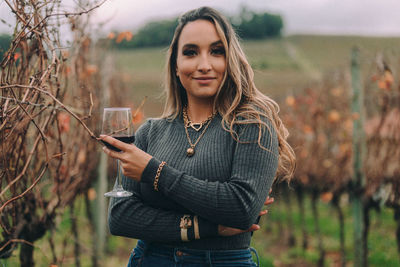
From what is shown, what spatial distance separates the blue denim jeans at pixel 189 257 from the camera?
1902 millimetres

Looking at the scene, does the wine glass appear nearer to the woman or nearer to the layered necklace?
the woman

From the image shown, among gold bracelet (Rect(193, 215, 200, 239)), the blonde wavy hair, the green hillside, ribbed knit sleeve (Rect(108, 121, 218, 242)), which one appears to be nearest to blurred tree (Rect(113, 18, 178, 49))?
the green hillside

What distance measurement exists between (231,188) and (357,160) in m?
3.53

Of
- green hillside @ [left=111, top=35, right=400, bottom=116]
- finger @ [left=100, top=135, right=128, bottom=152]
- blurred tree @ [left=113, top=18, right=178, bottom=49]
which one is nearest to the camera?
finger @ [left=100, top=135, right=128, bottom=152]

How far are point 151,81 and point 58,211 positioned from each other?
2435 centimetres

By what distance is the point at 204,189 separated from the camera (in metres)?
1.82

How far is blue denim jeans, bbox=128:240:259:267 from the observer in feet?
6.24

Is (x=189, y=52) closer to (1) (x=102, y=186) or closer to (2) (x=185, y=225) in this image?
(2) (x=185, y=225)

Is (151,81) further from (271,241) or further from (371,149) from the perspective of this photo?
(371,149)

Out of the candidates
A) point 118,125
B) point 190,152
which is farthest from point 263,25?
point 118,125

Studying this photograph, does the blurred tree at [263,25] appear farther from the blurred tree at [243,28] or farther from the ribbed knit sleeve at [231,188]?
the ribbed knit sleeve at [231,188]

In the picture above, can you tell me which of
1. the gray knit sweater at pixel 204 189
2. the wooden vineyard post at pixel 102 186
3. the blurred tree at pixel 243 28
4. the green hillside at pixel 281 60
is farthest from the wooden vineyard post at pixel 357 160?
the blurred tree at pixel 243 28

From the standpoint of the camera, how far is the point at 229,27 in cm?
217

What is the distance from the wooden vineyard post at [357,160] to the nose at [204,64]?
3296 mm
